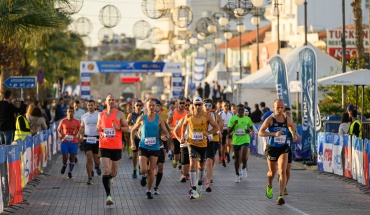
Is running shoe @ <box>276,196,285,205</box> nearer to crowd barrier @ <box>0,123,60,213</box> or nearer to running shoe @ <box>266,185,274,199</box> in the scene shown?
running shoe @ <box>266,185,274,199</box>

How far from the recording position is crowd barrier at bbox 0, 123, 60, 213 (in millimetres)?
16172

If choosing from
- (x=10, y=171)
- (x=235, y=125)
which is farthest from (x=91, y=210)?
(x=235, y=125)

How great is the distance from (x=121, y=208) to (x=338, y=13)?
6900cm

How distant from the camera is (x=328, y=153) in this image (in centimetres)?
2538

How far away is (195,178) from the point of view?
61.8 ft

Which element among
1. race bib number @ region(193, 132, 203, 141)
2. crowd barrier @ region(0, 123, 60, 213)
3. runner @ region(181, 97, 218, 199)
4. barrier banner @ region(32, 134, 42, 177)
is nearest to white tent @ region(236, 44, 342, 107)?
crowd barrier @ region(0, 123, 60, 213)

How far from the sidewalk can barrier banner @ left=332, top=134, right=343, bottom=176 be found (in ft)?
0.85

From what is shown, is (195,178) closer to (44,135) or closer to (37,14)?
(37,14)

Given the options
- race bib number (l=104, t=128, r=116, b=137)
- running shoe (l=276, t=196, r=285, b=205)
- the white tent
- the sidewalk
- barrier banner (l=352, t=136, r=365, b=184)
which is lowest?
the sidewalk

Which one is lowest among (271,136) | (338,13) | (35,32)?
(271,136)

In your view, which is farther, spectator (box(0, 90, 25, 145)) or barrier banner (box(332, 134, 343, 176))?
spectator (box(0, 90, 25, 145))

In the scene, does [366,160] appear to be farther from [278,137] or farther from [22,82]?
[22,82]

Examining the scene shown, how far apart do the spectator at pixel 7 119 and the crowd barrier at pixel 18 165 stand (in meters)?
0.83

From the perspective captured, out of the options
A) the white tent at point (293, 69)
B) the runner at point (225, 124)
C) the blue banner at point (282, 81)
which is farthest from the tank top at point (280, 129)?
the white tent at point (293, 69)
